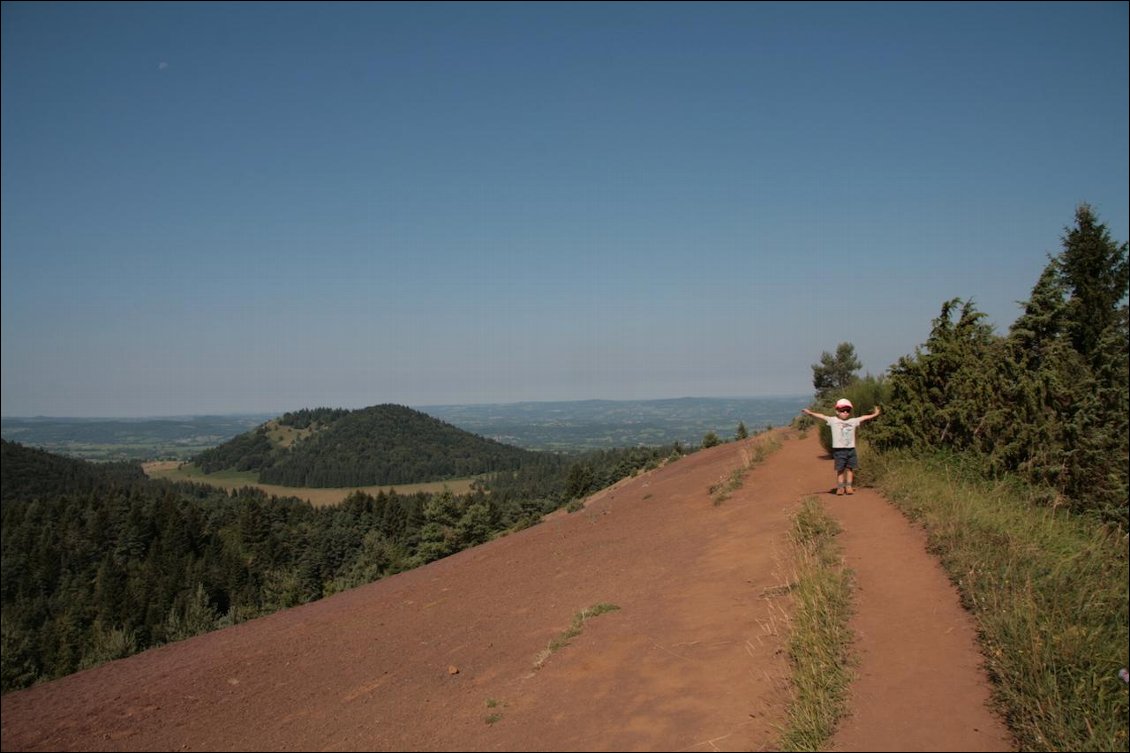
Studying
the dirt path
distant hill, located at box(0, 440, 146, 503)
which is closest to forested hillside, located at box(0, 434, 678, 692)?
the dirt path

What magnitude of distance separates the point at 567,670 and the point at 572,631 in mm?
1114

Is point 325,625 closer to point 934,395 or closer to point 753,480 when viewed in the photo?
point 753,480

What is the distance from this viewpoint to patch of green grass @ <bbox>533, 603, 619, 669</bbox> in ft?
21.4

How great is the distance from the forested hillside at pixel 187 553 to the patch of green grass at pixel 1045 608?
118 ft

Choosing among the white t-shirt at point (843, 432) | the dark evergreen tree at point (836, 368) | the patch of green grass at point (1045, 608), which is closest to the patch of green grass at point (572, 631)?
the patch of green grass at point (1045, 608)

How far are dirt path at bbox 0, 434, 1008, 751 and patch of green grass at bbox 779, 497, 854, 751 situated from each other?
15 centimetres

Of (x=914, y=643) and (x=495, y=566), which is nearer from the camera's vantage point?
(x=914, y=643)

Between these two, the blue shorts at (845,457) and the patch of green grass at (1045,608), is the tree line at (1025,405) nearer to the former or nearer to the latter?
the patch of green grass at (1045,608)

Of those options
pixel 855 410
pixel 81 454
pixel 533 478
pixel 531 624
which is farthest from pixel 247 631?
pixel 81 454

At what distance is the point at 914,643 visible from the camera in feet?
17.2

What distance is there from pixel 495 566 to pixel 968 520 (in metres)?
8.64

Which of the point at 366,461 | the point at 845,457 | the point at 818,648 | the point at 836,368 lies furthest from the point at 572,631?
the point at 366,461

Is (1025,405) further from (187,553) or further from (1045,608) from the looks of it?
(187,553)

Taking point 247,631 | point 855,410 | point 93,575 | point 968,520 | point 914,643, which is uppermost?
point 855,410
